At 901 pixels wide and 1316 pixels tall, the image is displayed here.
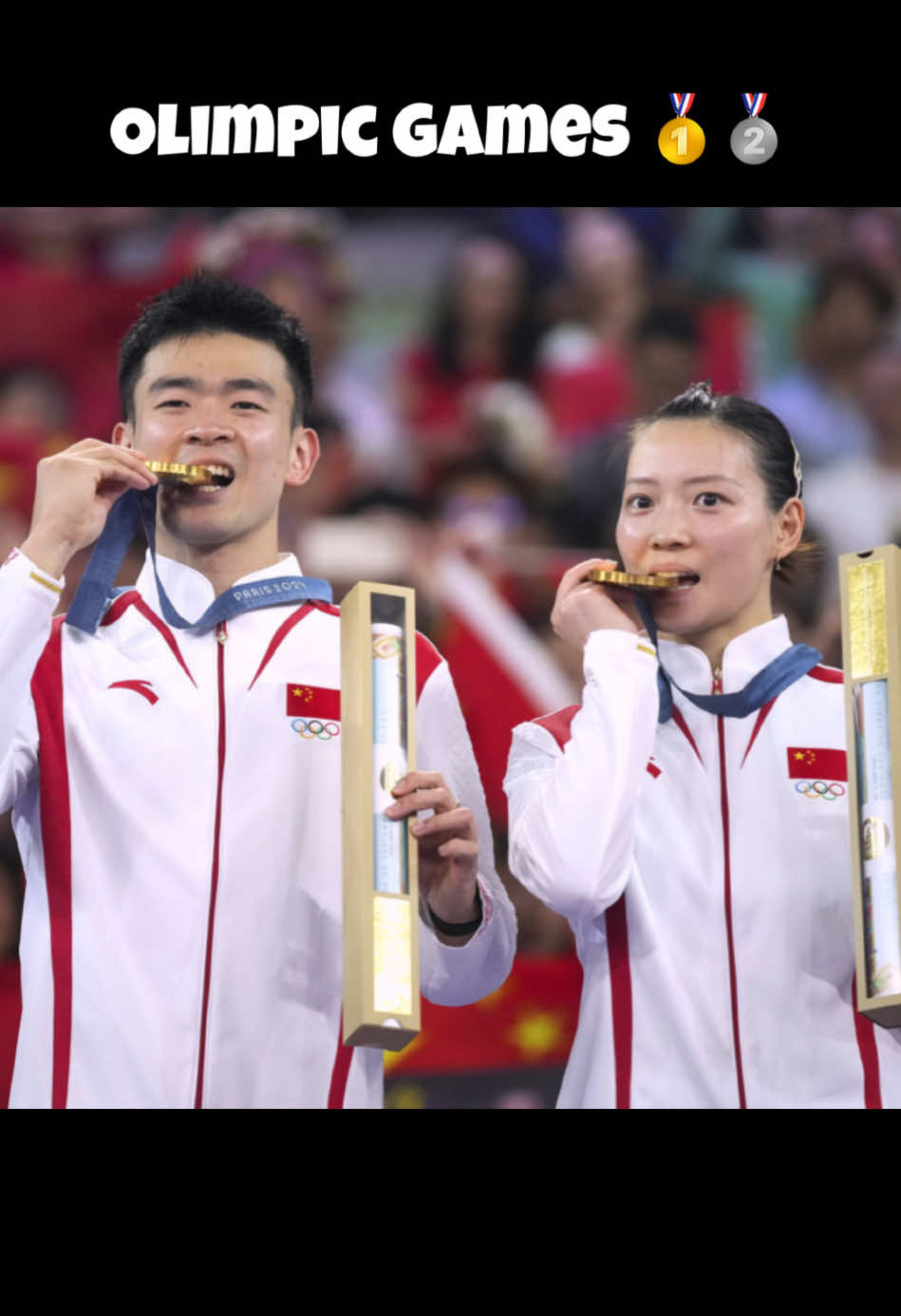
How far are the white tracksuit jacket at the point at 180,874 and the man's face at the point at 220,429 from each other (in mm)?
304

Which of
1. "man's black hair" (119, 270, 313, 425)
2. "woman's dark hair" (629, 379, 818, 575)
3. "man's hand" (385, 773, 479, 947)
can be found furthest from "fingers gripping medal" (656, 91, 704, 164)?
"man's hand" (385, 773, 479, 947)

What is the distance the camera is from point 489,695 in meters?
6.04

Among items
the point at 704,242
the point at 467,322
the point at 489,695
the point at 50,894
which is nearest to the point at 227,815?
the point at 50,894

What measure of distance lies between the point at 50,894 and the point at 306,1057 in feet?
2.26

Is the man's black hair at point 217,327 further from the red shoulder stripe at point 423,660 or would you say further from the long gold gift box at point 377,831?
the long gold gift box at point 377,831

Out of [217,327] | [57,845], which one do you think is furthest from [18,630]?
[217,327]

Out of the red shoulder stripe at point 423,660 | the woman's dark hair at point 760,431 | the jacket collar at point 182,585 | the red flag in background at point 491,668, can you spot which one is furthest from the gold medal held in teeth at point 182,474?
the woman's dark hair at point 760,431

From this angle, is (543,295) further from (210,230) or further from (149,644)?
(149,644)

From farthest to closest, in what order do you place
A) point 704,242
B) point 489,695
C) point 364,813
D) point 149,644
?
point 704,242 < point 489,695 < point 149,644 < point 364,813

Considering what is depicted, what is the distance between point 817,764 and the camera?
18.5 feet

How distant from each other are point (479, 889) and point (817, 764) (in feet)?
2.94

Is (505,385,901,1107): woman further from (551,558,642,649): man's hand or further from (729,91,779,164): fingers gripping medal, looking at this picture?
(729,91,779,164): fingers gripping medal

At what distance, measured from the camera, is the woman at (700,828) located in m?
5.30

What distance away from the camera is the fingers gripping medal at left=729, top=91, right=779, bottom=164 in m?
6.38
